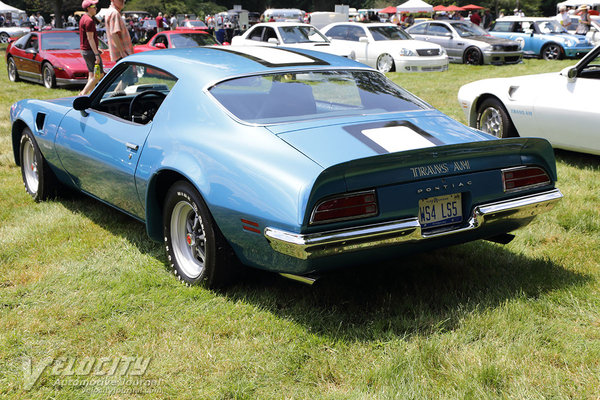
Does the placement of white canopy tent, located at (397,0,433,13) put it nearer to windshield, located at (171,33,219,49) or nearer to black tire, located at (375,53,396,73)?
black tire, located at (375,53,396,73)

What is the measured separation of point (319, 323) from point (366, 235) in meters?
0.58

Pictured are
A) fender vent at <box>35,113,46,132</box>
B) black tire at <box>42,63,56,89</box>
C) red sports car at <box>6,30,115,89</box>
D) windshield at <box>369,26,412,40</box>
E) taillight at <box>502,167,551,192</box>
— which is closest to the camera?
taillight at <box>502,167,551,192</box>

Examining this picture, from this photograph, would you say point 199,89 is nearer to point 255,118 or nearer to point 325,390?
point 255,118

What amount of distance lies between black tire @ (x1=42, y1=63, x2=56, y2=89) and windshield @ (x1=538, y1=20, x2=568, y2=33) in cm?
1440

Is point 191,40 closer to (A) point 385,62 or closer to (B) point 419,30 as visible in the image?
(A) point 385,62

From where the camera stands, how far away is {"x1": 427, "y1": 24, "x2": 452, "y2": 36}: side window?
19689 mm

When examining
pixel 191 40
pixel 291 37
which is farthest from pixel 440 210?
pixel 291 37

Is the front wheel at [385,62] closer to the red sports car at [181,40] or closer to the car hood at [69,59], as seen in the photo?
the red sports car at [181,40]

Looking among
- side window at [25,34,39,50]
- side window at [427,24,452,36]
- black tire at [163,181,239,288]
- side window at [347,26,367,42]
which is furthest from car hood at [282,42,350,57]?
black tire at [163,181,239,288]

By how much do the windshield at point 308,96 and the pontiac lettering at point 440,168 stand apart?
79 cm

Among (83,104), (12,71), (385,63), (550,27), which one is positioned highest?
(83,104)

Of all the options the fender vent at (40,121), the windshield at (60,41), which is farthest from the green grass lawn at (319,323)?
the windshield at (60,41)

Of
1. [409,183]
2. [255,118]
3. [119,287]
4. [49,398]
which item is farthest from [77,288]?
[409,183]

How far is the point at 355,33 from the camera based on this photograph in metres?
17.3
